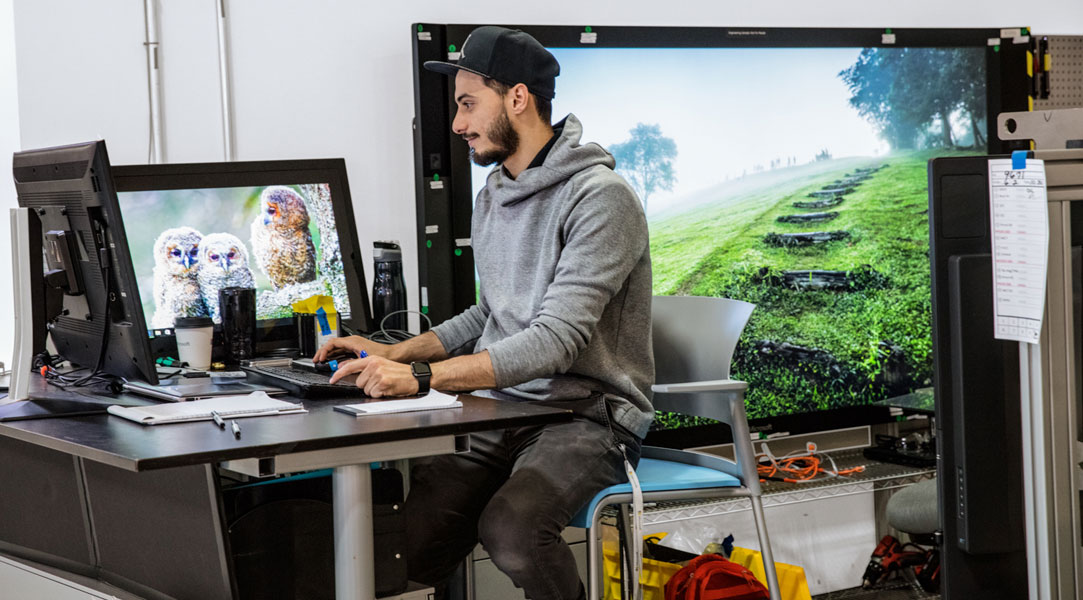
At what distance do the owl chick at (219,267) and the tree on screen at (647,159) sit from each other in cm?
116

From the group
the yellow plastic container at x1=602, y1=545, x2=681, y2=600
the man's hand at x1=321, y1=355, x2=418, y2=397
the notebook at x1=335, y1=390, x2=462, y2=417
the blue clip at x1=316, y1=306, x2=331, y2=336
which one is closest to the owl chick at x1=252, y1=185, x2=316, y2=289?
the blue clip at x1=316, y1=306, x2=331, y2=336

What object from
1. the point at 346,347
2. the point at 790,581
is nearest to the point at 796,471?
the point at 790,581

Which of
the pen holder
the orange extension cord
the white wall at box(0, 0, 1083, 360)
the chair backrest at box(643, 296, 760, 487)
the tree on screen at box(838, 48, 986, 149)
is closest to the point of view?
the chair backrest at box(643, 296, 760, 487)

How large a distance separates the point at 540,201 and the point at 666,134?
1079 mm

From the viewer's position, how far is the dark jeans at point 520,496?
6.64ft

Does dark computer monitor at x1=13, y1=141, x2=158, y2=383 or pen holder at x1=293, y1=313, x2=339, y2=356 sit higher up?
dark computer monitor at x1=13, y1=141, x2=158, y2=383

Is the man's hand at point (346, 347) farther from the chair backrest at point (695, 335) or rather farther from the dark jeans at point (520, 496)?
the chair backrest at point (695, 335)

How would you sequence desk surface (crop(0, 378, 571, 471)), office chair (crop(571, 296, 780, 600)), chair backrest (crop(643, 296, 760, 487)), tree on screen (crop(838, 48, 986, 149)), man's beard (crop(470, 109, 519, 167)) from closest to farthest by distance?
desk surface (crop(0, 378, 571, 471))
office chair (crop(571, 296, 780, 600))
chair backrest (crop(643, 296, 760, 487))
man's beard (crop(470, 109, 519, 167))
tree on screen (crop(838, 48, 986, 149))

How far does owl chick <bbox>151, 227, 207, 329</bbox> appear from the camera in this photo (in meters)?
2.61

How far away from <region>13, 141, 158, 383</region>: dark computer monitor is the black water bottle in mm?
787

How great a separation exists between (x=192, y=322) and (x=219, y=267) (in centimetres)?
18

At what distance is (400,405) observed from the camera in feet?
6.15

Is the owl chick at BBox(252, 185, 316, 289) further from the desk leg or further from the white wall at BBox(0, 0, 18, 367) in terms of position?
the desk leg

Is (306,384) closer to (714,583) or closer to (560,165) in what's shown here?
(560,165)
